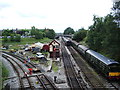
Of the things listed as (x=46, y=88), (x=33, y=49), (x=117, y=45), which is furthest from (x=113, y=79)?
(x=33, y=49)

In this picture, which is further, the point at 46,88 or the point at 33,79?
the point at 33,79

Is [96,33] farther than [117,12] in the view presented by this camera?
Yes

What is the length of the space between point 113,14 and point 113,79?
31.5ft

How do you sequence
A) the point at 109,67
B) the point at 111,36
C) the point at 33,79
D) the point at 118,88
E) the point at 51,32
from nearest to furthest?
the point at 118,88, the point at 109,67, the point at 33,79, the point at 111,36, the point at 51,32

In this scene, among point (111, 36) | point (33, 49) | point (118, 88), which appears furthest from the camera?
point (33, 49)

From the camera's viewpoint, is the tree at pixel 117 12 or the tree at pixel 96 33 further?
the tree at pixel 96 33

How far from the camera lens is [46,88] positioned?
14680 mm

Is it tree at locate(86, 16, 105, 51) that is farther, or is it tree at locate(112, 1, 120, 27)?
tree at locate(86, 16, 105, 51)

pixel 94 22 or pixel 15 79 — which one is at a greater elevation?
pixel 94 22

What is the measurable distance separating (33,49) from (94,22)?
765 inches

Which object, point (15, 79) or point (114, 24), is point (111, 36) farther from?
point (15, 79)

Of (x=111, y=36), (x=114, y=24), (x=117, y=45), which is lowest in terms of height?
(x=117, y=45)

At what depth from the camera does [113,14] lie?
21031mm

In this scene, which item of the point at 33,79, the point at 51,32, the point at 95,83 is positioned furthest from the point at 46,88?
the point at 51,32
